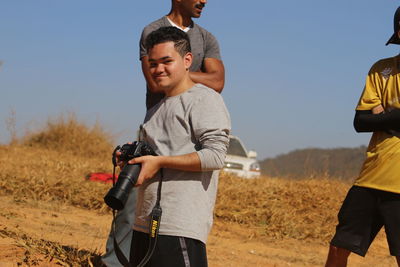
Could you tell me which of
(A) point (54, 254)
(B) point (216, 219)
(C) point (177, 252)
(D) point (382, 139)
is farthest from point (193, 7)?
(B) point (216, 219)

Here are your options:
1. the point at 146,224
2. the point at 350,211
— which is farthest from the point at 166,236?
the point at 350,211

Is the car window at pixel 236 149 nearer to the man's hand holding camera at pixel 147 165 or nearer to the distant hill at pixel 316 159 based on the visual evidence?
the man's hand holding camera at pixel 147 165

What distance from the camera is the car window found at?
1532 cm

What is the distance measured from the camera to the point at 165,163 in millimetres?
2680

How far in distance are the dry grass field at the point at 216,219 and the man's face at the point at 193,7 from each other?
1.92 meters

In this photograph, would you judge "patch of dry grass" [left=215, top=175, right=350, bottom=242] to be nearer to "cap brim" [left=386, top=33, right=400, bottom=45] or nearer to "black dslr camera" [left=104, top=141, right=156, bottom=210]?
"cap brim" [left=386, top=33, right=400, bottom=45]

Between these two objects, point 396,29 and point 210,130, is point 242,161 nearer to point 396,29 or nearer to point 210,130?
point 396,29

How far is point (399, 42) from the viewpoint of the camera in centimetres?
374

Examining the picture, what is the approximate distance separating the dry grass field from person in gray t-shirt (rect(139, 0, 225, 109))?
1.60 meters

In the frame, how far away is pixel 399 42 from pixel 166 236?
77.7 inches

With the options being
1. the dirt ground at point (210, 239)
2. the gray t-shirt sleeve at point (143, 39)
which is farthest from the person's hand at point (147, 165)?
the dirt ground at point (210, 239)

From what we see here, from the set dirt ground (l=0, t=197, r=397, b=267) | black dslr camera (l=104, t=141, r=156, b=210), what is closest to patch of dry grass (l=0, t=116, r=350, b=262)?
dirt ground (l=0, t=197, r=397, b=267)

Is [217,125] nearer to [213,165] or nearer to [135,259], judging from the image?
[213,165]

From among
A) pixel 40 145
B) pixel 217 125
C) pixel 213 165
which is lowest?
pixel 40 145
